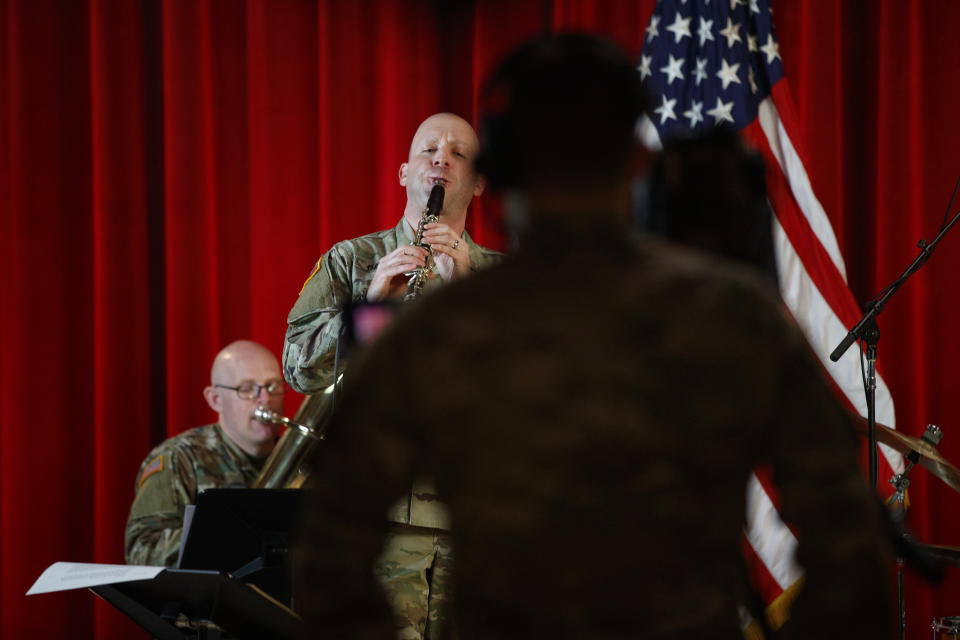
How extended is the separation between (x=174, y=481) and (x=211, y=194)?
121 cm

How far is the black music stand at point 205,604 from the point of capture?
2098 millimetres

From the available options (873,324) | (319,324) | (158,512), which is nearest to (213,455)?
(158,512)

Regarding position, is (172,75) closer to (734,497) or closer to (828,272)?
(828,272)

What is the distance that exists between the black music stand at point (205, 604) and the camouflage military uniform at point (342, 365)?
23 cm

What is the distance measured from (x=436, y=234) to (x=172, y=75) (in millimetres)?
2187

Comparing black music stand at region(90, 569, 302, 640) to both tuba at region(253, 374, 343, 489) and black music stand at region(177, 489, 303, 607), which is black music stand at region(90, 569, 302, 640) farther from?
tuba at region(253, 374, 343, 489)

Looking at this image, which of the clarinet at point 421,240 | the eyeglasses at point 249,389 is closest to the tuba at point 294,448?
the eyeglasses at point 249,389

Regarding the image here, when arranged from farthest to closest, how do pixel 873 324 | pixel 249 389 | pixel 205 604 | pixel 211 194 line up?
pixel 211 194 < pixel 249 389 < pixel 873 324 < pixel 205 604

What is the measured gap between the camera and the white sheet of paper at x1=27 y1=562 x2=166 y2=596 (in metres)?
2.14

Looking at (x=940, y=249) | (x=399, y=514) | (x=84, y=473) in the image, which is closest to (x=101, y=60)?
(x=84, y=473)

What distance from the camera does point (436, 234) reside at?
94.8 inches

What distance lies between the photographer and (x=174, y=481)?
3.58 meters

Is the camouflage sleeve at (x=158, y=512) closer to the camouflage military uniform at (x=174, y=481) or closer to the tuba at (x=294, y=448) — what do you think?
the camouflage military uniform at (x=174, y=481)

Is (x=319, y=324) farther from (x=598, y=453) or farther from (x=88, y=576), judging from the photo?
(x=598, y=453)
